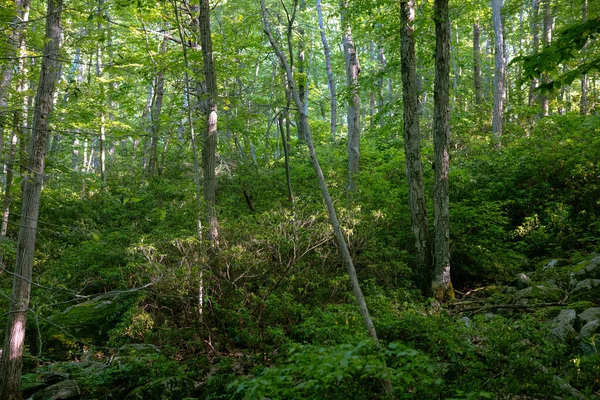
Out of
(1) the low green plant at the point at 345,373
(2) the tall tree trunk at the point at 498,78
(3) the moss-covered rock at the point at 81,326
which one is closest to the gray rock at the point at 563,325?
(1) the low green plant at the point at 345,373

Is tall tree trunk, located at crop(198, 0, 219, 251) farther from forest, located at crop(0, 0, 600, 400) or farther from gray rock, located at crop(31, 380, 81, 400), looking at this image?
gray rock, located at crop(31, 380, 81, 400)

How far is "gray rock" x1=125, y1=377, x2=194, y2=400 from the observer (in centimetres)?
515

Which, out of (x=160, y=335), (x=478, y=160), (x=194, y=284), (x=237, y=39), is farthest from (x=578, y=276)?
(x=237, y=39)

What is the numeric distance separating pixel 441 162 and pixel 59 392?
6.60 m

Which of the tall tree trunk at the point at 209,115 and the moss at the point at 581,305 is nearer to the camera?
the moss at the point at 581,305

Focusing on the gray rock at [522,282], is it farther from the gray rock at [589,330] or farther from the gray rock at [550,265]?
the gray rock at [589,330]

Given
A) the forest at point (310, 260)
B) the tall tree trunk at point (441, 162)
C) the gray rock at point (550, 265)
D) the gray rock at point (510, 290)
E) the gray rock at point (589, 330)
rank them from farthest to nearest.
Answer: the gray rock at point (550, 265) < the tall tree trunk at point (441, 162) < the gray rock at point (510, 290) < the gray rock at point (589, 330) < the forest at point (310, 260)

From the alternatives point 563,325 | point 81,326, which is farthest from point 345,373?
point 81,326

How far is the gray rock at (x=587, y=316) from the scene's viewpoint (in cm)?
510

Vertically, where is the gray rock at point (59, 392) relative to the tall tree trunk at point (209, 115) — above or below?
below

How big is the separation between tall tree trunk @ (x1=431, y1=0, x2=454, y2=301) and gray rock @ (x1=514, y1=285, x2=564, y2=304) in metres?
1.17

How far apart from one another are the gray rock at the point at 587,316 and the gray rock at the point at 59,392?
20.0ft

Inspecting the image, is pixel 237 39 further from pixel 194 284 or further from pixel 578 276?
pixel 578 276

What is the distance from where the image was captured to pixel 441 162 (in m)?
7.64
